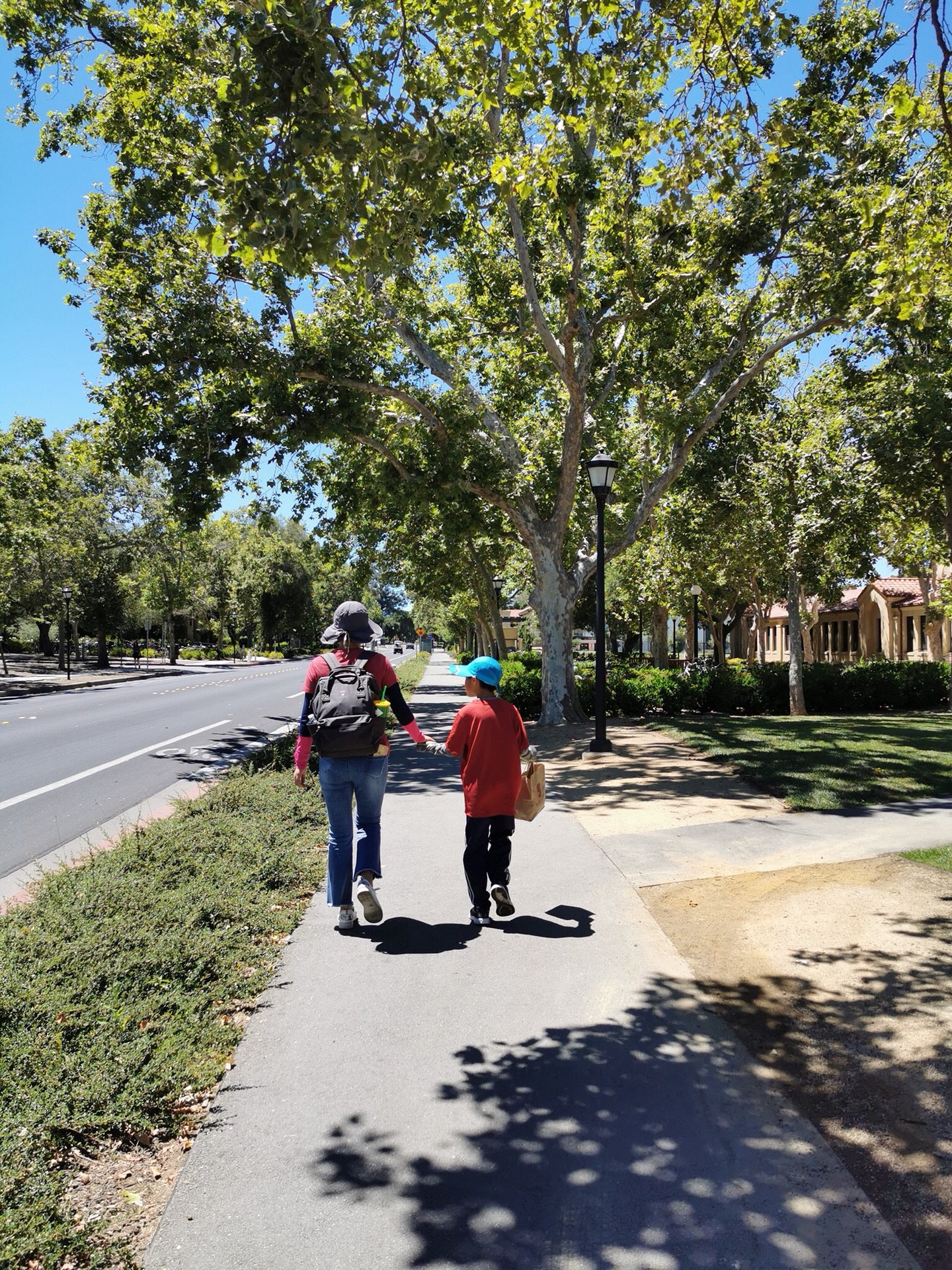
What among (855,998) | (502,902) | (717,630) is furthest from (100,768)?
(717,630)

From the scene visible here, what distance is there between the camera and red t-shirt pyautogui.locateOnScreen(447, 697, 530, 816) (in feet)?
17.4

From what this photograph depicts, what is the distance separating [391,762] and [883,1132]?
1020cm

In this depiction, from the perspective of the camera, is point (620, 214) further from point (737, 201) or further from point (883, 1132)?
point (883, 1132)

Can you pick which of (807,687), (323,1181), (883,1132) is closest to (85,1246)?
(323,1181)

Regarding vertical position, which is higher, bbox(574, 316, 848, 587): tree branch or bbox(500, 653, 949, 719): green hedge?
bbox(574, 316, 848, 587): tree branch

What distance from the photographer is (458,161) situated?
998cm

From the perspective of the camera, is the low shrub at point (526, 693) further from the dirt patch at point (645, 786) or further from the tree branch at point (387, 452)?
the tree branch at point (387, 452)

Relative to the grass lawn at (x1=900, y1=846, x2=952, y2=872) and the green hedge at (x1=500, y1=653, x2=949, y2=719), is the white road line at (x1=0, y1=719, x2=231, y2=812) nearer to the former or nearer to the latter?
A: the green hedge at (x1=500, y1=653, x2=949, y2=719)

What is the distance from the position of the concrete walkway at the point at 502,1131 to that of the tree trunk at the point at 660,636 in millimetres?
29745

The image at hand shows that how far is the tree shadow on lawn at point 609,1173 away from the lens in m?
2.55

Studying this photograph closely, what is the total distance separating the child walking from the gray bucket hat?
56 centimetres

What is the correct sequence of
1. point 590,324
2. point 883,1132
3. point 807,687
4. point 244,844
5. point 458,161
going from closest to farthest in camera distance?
point 883,1132
point 244,844
point 458,161
point 590,324
point 807,687

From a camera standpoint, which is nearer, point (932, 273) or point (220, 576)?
point (932, 273)

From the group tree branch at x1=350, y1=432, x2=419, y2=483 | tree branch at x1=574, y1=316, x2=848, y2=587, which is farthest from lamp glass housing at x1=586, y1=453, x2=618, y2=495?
tree branch at x1=350, y1=432, x2=419, y2=483
